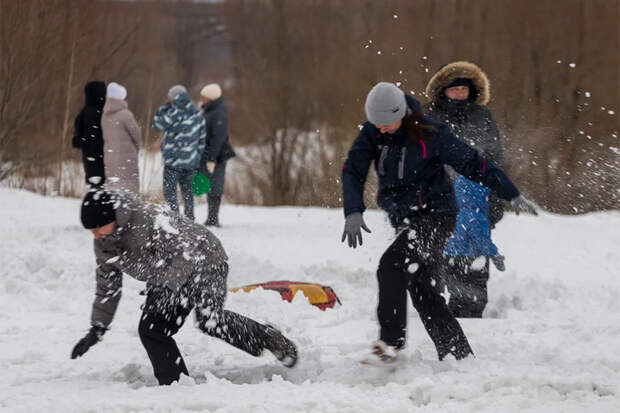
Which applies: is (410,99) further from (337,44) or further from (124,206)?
(337,44)

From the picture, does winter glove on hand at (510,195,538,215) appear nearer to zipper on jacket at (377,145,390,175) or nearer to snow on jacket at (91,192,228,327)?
zipper on jacket at (377,145,390,175)

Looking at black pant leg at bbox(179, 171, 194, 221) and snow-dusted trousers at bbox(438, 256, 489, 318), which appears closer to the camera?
snow-dusted trousers at bbox(438, 256, 489, 318)

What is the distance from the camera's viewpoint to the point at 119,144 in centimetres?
888

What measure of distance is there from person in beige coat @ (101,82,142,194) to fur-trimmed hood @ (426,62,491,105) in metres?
4.26

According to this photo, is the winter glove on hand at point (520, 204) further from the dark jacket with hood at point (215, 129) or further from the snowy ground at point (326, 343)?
the dark jacket with hood at point (215, 129)

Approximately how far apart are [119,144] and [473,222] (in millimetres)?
4650

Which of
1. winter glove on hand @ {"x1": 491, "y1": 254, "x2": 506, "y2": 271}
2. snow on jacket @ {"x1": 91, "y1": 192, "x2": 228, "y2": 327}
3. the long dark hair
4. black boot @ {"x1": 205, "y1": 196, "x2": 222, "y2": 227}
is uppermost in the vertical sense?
the long dark hair

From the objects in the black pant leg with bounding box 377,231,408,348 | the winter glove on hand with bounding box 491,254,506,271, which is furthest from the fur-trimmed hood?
the black pant leg with bounding box 377,231,408,348

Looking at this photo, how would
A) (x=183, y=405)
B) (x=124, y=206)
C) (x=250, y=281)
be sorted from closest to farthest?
1. (x=183, y=405)
2. (x=124, y=206)
3. (x=250, y=281)

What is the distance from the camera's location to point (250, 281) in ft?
24.2

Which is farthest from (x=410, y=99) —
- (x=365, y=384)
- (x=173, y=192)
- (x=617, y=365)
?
(x=173, y=192)

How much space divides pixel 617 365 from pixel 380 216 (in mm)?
7050

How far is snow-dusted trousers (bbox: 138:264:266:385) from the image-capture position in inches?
160

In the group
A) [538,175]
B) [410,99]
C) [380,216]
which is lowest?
[380,216]
